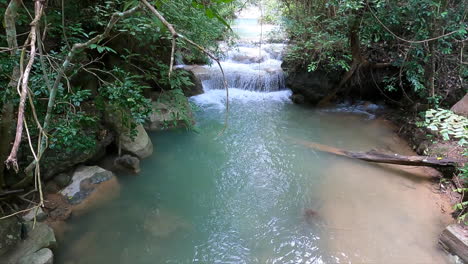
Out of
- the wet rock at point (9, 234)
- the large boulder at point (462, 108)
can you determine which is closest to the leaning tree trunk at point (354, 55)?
the large boulder at point (462, 108)

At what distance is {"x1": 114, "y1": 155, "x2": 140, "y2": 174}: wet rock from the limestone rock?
9.1 inches

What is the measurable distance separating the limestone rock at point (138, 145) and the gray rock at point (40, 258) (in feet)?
6.59

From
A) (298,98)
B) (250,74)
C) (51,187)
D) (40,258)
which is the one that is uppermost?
(250,74)

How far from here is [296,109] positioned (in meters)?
7.33

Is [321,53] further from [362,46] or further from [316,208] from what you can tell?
[316,208]

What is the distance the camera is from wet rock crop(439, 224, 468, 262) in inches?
114

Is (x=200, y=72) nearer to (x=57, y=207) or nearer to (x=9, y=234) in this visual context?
(x=57, y=207)

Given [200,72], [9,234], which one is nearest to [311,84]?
[200,72]

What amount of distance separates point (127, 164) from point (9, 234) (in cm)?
180

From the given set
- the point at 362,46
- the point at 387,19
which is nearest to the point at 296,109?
the point at 362,46

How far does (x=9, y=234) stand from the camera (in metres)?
2.61

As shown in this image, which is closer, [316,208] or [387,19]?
[316,208]

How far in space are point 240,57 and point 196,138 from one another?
17.1 ft

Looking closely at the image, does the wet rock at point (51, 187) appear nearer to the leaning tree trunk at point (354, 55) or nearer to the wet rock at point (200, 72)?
the wet rock at point (200, 72)
